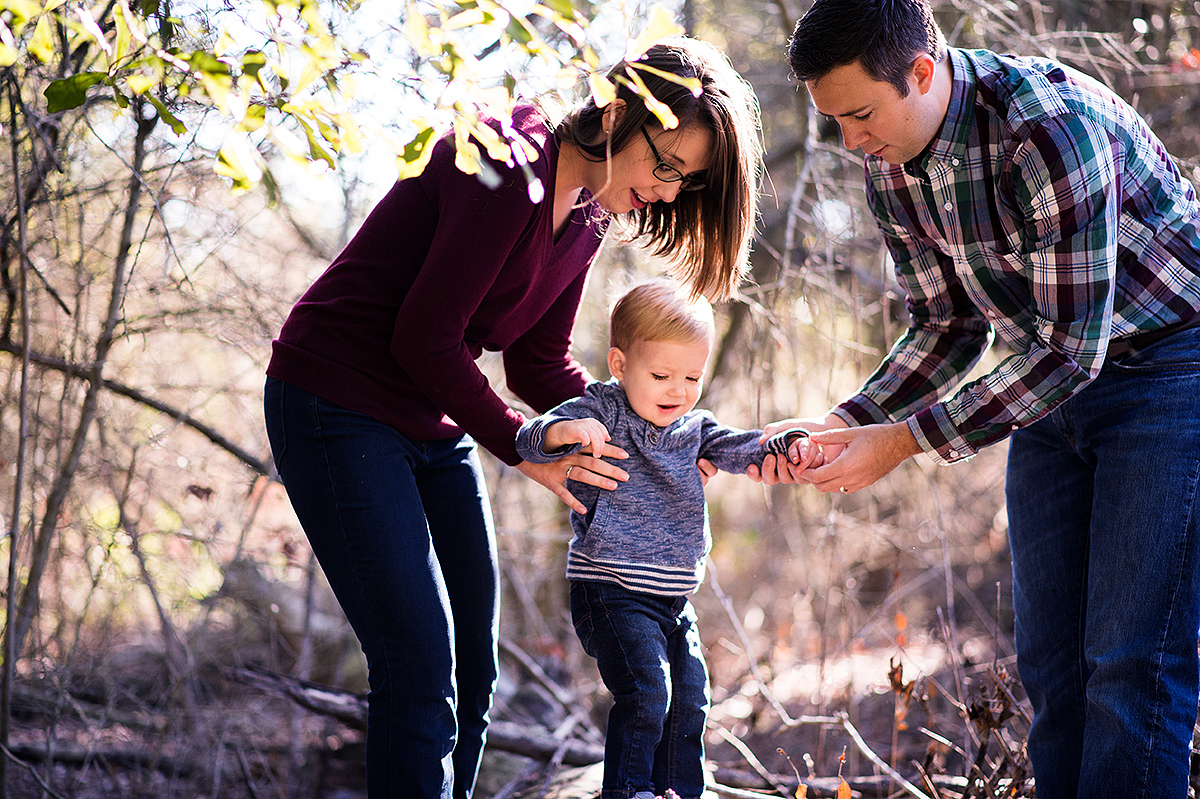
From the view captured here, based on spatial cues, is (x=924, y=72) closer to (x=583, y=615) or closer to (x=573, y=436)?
(x=573, y=436)

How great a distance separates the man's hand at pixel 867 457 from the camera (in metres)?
2.02

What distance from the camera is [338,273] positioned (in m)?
1.78

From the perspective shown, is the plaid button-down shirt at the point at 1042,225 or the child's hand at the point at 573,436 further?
the child's hand at the point at 573,436

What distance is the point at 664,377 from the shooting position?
2.00 meters

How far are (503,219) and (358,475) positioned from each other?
1.73ft

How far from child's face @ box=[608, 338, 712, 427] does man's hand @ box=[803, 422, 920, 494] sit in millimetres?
334

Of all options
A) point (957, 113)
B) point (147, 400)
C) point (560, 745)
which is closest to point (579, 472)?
point (957, 113)

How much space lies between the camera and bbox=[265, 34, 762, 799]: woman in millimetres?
1665

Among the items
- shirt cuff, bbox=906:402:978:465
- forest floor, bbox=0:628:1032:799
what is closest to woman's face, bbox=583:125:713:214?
shirt cuff, bbox=906:402:978:465

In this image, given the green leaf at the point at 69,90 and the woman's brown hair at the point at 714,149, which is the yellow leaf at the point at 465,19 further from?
the green leaf at the point at 69,90

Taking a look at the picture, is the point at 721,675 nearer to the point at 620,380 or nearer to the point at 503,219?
the point at 620,380

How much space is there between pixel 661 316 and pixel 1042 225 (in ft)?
2.47

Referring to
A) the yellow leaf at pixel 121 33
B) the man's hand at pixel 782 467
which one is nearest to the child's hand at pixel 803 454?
the man's hand at pixel 782 467

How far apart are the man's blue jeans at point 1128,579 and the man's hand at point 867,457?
0.32 meters
